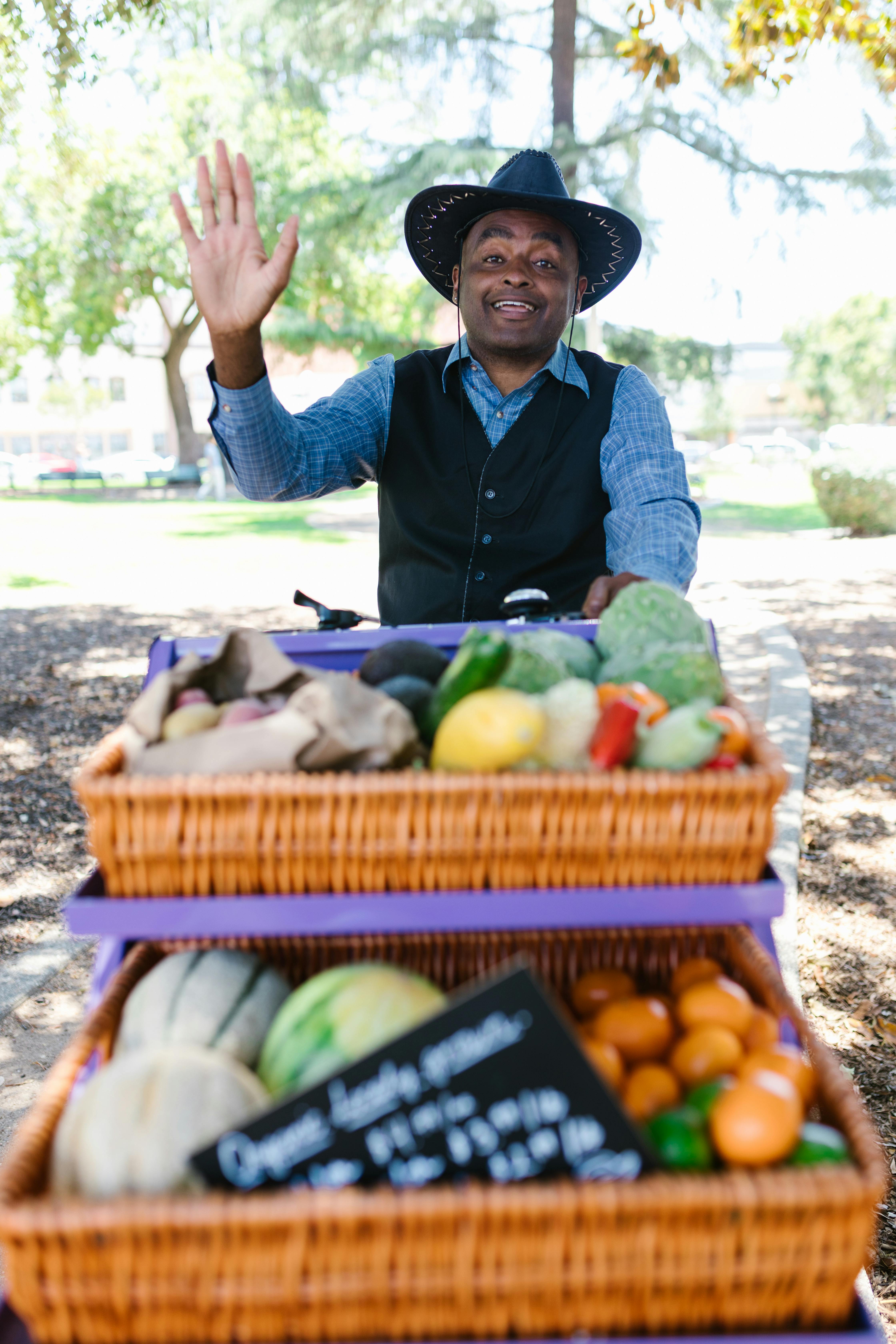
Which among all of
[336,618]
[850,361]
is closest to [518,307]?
[336,618]

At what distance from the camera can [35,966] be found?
356 cm

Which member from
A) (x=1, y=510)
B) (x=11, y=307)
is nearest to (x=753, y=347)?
(x=11, y=307)

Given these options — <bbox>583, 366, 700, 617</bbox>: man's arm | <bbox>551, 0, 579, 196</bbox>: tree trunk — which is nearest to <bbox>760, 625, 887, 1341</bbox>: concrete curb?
<bbox>583, 366, 700, 617</bbox>: man's arm

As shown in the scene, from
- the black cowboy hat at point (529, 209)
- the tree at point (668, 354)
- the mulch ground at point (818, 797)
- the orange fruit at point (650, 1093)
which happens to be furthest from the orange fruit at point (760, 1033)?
the tree at point (668, 354)

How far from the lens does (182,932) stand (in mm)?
1230

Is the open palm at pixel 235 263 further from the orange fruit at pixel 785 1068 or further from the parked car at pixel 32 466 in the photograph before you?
the parked car at pixel 32 466

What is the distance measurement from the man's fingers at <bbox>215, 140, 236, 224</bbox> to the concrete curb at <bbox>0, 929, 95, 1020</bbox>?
8.44ft

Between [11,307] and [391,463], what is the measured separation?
32085 millimetres

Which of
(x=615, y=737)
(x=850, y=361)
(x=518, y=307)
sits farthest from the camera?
(x=850, y=361)

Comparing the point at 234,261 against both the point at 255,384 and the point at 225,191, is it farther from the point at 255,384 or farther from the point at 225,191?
the point at 255,384

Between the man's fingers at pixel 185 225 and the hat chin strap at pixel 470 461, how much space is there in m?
0.91

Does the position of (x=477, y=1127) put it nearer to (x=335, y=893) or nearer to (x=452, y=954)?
(x=335, y=893)

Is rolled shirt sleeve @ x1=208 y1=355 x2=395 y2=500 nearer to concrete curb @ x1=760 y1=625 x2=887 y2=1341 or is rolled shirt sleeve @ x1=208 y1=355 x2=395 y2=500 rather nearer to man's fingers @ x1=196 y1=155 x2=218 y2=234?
man's fingers @ x1=196 y1=155 x2=218 y2=234

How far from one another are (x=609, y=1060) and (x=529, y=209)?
246 centimetres
